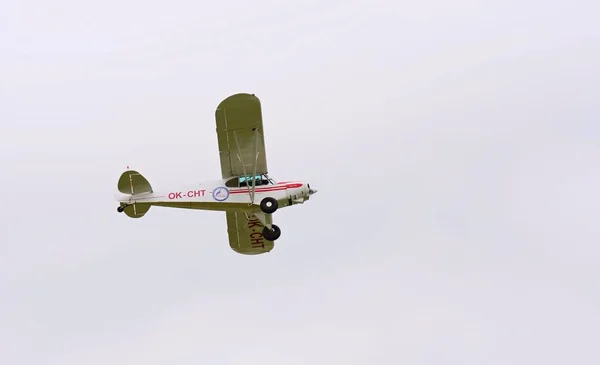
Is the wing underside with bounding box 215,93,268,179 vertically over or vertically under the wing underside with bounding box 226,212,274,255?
over

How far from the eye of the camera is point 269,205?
29812 millimetres

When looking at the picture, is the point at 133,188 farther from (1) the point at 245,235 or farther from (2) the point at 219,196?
(1) the point at 245,235

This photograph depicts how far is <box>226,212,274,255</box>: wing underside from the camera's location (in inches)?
1312

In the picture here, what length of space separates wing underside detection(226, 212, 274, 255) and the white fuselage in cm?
306

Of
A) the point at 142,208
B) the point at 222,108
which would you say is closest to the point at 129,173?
the point at 142,208

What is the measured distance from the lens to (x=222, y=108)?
2856 centimetres

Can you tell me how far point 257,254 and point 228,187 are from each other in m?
4.28

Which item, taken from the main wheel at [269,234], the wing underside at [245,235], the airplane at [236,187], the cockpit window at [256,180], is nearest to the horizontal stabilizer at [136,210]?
the airplane at [236,187]

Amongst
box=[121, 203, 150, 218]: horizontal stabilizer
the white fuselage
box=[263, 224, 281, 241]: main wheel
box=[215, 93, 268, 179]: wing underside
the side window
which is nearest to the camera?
box=[215, 93, 268, 179]: wing underside

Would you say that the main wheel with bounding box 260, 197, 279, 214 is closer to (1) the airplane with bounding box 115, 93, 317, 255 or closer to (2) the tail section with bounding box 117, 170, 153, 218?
(1) the airplane with bounding box 115, 93, 317, 255

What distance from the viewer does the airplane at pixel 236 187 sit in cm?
2902

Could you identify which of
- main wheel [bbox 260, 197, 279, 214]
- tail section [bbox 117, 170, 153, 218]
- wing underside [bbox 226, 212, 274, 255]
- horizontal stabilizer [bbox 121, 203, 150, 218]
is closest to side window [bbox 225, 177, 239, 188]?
main wheel [bbox 260, 197, 279, 214]

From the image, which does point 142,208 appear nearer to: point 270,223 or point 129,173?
point 129,173

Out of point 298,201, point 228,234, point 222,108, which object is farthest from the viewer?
point 228,234
